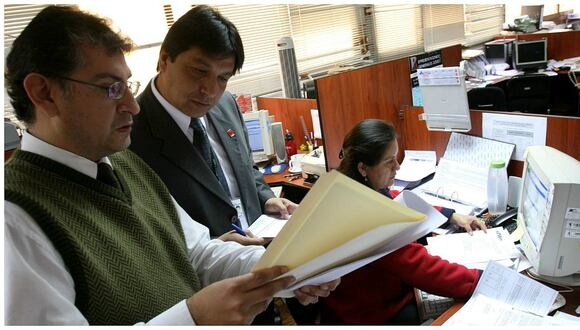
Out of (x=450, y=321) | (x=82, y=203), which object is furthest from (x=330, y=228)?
(x=450, y=321)

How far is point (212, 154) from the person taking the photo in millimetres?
1570

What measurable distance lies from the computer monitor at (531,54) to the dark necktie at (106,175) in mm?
5117

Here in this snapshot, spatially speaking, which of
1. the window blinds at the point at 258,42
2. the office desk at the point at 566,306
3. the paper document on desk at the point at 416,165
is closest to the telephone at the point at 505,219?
the office desk at the point at 566,306

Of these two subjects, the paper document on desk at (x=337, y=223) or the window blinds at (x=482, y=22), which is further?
the window blinds at (x=482, y=22)

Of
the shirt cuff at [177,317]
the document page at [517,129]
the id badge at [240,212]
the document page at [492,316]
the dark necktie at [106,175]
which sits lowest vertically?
the document page at [492,316]

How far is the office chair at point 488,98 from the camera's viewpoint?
11.7 feet

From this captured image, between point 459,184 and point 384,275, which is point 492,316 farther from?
point 459,184

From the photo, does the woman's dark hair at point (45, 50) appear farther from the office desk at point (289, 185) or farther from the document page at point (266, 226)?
the office desk at point (289, 185)

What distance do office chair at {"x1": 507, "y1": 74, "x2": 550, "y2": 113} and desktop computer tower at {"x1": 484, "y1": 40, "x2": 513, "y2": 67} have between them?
1034 millimetres

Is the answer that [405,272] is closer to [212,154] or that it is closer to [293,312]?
[293,312]

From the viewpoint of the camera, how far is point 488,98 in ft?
11.8

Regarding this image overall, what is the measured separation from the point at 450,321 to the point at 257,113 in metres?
1.97

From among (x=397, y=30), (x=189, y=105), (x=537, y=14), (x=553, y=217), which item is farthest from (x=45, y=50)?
(x=537, y=14)

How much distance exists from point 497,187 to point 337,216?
1.35 metres
